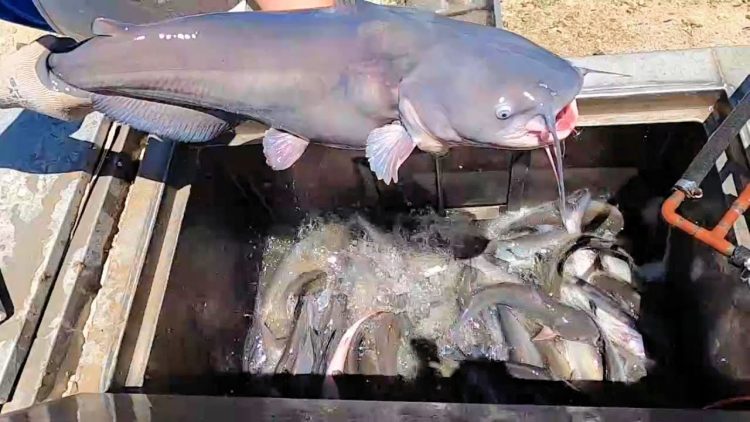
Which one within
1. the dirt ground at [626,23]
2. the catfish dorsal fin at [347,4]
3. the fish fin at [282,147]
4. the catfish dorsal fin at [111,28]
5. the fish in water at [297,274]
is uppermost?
the catfish dorsal fin at [347,4]

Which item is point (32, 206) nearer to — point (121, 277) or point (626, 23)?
point (121, 277)

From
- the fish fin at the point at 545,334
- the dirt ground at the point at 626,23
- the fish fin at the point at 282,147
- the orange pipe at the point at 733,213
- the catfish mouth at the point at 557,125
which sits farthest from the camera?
the dirt ground at the point at 626,23

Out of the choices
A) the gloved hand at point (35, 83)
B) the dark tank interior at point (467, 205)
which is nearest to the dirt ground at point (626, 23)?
the dark tank interior at point (467, 205)

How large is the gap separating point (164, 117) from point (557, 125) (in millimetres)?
626

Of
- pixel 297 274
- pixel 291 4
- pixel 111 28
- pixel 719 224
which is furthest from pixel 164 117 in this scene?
pixel 719 224

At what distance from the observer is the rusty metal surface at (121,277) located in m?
1.51

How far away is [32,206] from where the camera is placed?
1663mm

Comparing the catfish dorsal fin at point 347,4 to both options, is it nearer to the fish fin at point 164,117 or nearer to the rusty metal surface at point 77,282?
the fish fin at point 164,117

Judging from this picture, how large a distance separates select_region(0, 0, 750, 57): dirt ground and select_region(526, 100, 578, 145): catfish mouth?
5.45 ft

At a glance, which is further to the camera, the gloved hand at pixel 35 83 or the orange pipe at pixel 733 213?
the orange pipe at pixel 733 213

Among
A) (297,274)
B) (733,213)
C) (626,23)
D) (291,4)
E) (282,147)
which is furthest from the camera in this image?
(626,23)

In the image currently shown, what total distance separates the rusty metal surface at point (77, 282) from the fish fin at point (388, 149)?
806 millimetres

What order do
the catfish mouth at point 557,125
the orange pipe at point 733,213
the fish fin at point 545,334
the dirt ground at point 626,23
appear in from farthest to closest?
1. the dirt ground at point 626,23
2. the fish fin at point 545,334
3. the orange pipe at point 733,213
4. the catfish mouth at point 557,125

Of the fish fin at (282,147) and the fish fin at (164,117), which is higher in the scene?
the fish fin at (164,117)
